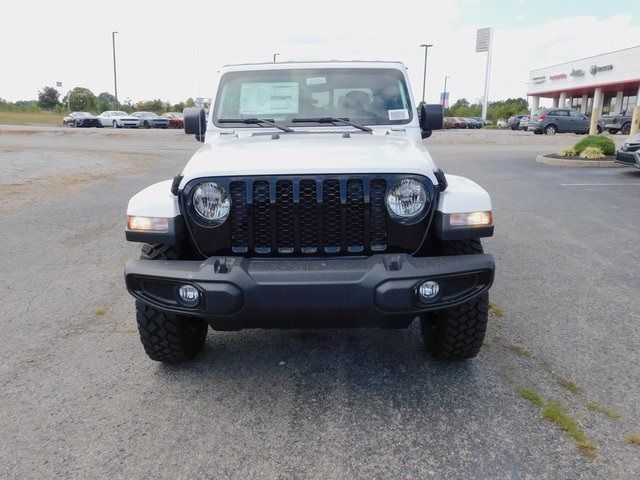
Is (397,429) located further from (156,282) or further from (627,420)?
(156,282)

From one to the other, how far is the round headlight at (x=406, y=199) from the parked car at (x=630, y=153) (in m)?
10.7

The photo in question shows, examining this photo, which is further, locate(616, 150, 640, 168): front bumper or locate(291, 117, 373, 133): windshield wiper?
locate(616, 150, 640, 168): front bumper

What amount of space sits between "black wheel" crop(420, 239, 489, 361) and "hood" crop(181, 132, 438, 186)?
1.40ft

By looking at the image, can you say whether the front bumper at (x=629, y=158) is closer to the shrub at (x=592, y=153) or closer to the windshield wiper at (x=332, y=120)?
the shrub at (x=592, y=153)

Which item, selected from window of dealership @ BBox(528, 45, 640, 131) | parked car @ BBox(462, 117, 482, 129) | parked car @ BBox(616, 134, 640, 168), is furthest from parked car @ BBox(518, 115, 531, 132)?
parked car @ BBox(616, 134, 640, 168)

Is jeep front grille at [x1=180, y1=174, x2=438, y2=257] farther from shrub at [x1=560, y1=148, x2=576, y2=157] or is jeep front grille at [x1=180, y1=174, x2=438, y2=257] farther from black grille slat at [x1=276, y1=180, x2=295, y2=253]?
shrub at [x1=560, y1=148, x2=576, y2=157]

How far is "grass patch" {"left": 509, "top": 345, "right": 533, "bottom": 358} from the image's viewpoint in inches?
138

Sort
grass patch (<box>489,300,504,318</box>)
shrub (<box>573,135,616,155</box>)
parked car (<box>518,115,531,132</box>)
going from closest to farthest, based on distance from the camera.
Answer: grass patch (<box>489,300,504,318</box>)
shrub (<box>573,135,616,155</box>)
parked car (<box>518,115,531,132</box>)

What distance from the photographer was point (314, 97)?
4223 mm

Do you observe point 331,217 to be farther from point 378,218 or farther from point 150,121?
point 150,121

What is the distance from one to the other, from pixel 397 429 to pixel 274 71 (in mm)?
2906

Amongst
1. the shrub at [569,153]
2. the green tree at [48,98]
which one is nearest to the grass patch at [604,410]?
the shrub at [569,153]

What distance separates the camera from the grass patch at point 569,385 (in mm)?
3039

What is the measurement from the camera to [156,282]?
280cm
